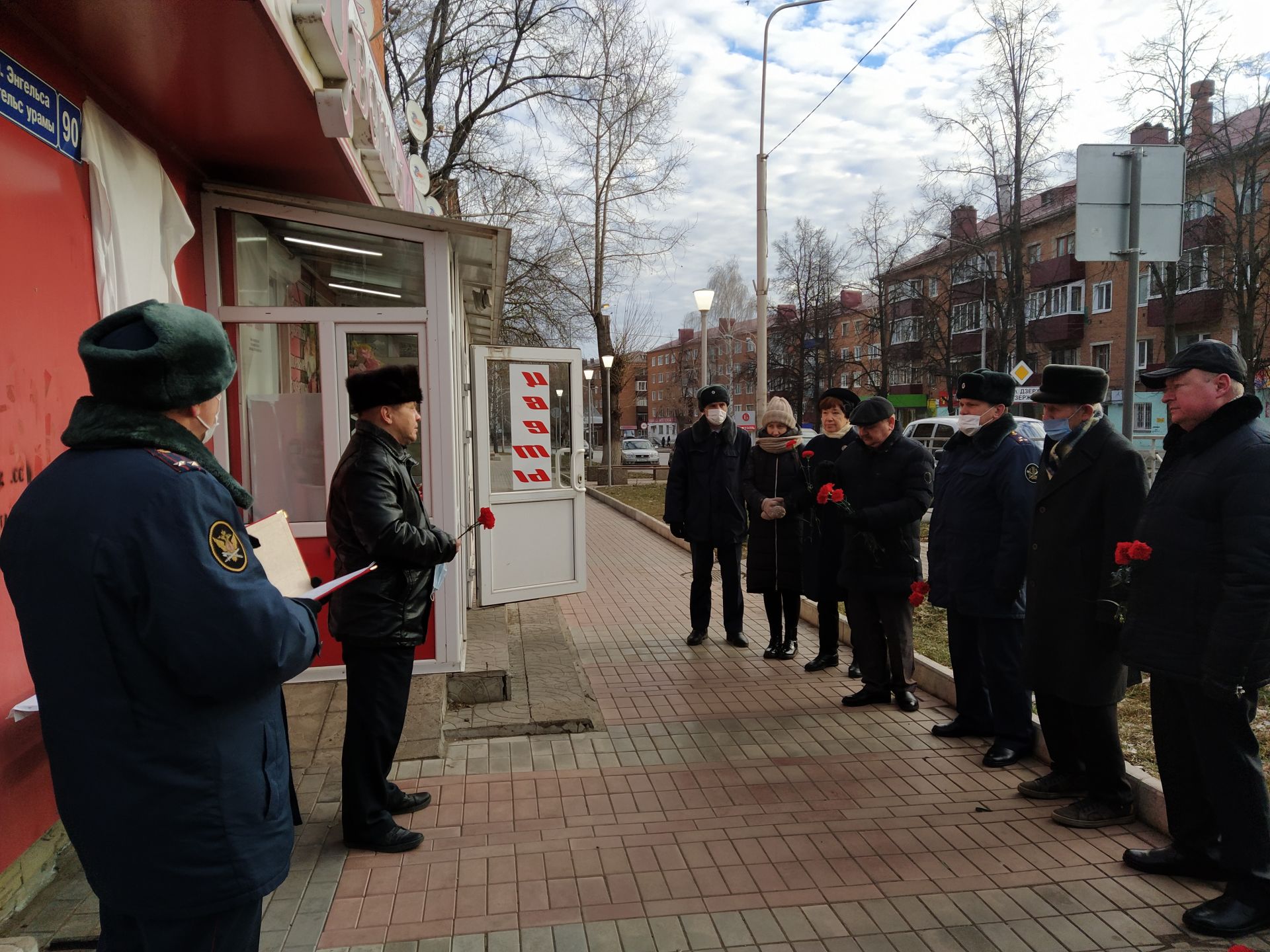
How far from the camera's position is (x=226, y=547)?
1778 millimetres

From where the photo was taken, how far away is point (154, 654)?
5.62 ft

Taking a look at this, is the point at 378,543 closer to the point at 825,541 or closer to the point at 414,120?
the point at 825,541

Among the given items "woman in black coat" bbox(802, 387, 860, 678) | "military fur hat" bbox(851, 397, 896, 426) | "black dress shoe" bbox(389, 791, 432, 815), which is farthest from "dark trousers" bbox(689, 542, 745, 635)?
"black dress shoe" bbox(389, 791, 432, 815)

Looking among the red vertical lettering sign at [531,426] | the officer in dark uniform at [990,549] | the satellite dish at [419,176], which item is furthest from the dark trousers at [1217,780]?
the satellite dish at [419,176]

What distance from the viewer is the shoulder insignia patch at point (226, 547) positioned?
1744 millimetres

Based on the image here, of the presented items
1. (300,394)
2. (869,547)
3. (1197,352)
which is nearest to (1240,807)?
(1197,352)

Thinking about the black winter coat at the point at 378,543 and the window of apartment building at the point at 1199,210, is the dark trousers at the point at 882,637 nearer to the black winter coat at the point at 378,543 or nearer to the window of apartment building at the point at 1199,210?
the black winter coat at the point at 378,543

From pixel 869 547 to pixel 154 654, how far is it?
4538mm

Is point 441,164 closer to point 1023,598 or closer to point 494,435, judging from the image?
point 494,435

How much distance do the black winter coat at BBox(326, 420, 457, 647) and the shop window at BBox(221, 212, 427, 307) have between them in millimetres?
2260

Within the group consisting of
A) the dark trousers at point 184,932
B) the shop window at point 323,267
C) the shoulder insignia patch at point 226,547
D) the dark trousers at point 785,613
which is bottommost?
the dark trousers at point 785,613

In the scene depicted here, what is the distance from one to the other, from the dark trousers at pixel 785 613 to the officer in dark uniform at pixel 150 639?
5.45 m

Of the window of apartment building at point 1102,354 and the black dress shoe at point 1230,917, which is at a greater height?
the window of apartment building at point 1102,354

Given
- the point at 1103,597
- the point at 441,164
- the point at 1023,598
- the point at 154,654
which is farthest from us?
the point at 441,164
